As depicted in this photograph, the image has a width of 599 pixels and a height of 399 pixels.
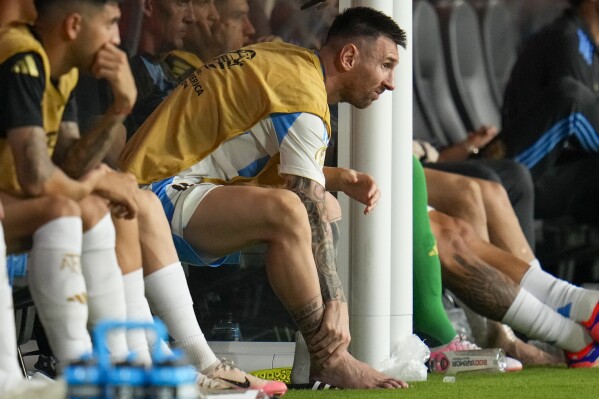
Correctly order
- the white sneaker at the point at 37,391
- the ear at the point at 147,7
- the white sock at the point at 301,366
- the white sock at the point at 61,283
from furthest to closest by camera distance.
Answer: the ear at the point at 147,7
the white sock at the point at 301,366
the white sock at the point at 61,283
the white sneaker at the point at 37,391

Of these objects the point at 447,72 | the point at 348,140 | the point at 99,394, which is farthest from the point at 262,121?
the point at 447,72

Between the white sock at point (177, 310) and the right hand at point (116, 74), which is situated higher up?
the right hand at point (116, 74)

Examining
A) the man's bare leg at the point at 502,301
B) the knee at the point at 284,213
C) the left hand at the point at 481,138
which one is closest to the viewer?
the knee at the point at 284,213

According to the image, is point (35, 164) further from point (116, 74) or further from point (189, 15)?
point (189, 15)

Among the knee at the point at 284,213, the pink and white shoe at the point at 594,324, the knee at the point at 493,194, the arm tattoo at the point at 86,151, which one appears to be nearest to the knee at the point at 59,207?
the arm tattoo at the point at 86,151

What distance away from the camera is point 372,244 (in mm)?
3957

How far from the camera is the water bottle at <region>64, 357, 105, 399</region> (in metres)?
1.95

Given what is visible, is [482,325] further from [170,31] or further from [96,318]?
[96,318]

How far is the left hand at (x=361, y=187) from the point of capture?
11.6 ft

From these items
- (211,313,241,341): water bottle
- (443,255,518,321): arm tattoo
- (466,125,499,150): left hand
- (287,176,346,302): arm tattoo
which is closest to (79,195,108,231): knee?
(287,176,346,302): arm tattoo

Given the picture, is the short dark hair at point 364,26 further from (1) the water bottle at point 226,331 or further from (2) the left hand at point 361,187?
(1) the water bottle at point 226,331

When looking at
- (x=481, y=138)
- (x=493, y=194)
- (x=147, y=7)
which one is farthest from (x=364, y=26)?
(x=481, y=138)

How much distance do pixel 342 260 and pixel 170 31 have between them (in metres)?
0.98

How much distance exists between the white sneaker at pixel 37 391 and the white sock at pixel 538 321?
246cm
